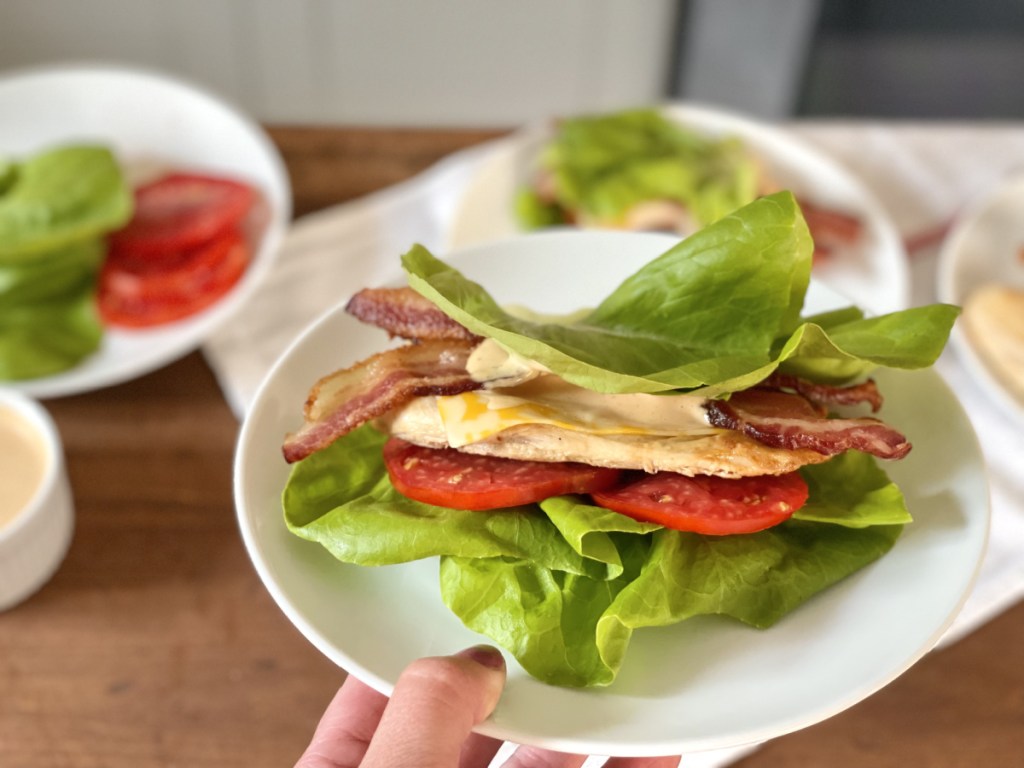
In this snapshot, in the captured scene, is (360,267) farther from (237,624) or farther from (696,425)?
Answer: (696,425)

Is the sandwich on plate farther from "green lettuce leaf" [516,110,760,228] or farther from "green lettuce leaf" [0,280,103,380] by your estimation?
"green lettuce leaf" [516,110,760,228]

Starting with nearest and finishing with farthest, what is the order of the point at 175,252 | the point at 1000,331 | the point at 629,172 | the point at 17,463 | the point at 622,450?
the point at 622,450
the point at 17,463
the point at 1000,331
the point at 175,252
the point at 629,172

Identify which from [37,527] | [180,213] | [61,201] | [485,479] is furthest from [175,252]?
[485,479]

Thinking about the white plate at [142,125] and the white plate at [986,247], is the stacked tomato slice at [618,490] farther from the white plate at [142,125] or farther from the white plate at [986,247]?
the white plate at [142,125]

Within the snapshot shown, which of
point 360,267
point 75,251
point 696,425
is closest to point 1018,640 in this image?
point 696,425

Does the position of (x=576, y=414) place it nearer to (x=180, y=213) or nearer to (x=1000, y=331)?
(x=1000, y=331)

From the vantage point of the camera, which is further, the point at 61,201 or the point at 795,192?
the point at 795,192
